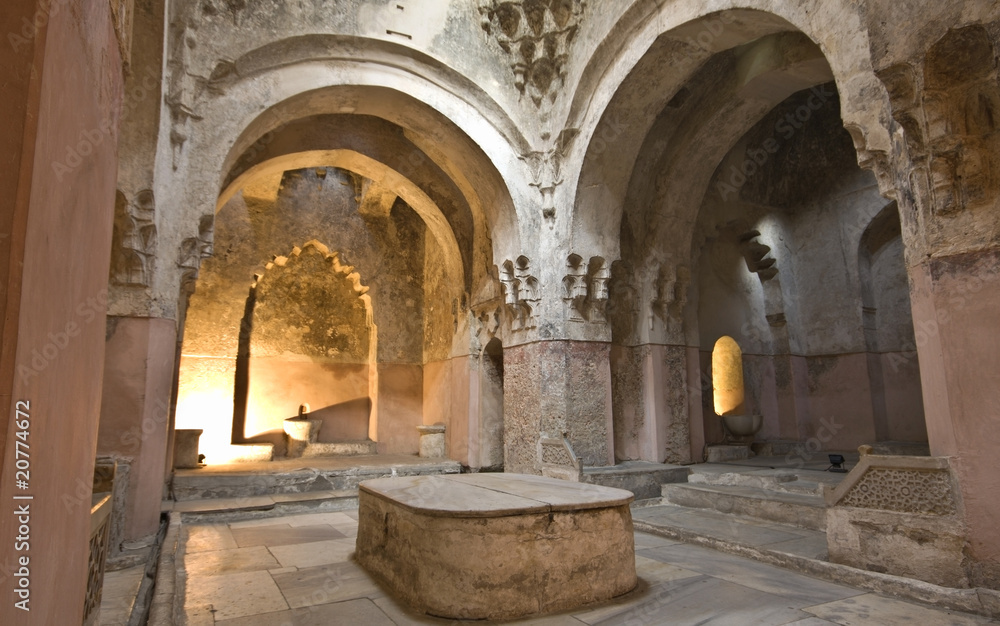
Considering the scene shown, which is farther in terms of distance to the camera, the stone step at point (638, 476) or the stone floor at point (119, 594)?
the stone step at point (638, 476)

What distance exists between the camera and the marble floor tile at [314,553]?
476 cm

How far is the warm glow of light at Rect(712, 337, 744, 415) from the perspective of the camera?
10992 mm

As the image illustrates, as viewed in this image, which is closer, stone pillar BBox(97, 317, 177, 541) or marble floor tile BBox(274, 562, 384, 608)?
marble floor tile BBox(274, 562, 384, 608)

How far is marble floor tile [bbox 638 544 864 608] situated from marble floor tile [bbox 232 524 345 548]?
10.1 ft

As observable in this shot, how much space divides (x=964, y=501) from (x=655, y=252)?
5.29m

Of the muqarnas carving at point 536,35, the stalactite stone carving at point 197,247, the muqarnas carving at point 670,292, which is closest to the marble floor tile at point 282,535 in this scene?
the stalactite stone carving at point 197,247

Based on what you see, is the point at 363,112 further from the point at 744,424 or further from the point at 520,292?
the point at 744,424

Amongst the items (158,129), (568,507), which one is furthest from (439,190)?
(568,507)

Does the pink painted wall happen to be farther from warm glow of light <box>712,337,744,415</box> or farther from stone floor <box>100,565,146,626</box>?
stone floor <box>100,565,146,626</box>

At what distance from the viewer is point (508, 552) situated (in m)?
3.48

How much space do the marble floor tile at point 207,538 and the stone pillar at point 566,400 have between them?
3650 mm

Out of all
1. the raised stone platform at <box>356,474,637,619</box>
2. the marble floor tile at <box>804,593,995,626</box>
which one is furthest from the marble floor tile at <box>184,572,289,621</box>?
the marble floor tile at <box>804,593,995,626</box>

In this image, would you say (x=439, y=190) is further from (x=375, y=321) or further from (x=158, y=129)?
(x=158, y=129)

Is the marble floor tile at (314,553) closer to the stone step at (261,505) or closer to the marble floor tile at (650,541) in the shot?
the stone step at (261,505)
